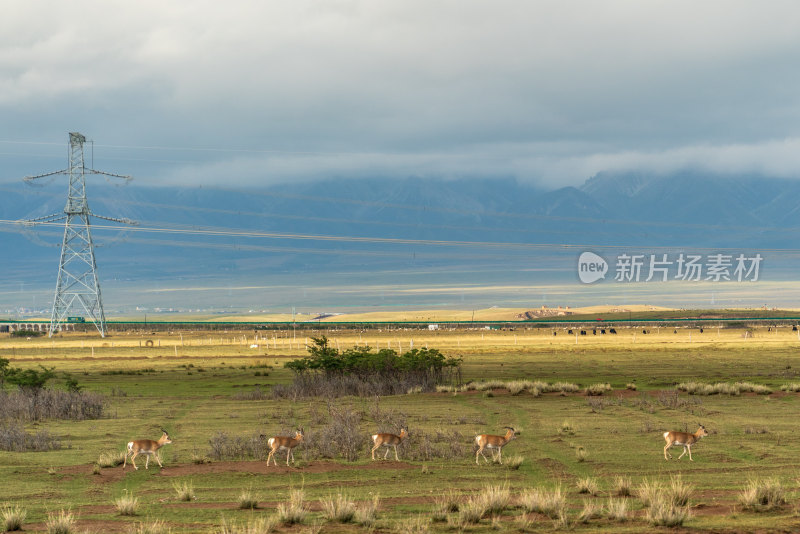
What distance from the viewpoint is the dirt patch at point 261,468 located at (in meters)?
23.2

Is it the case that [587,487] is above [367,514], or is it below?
below

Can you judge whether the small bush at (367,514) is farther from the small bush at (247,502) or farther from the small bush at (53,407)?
the small bush at (53,407)

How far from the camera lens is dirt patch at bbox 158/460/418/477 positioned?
23219 mm

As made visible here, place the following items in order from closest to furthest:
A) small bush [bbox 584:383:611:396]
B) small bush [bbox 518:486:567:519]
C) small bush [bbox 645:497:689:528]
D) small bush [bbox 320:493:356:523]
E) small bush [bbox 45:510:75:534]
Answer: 1. small bush [bbox 45:510:75:534]
2. small bush [bbox 645:497:689:528]
3. small bush [bbox 320:493:356:523]
4. small bush [bbox 518:486:567:519]
5. small bush [bbox 584:383:611:396]

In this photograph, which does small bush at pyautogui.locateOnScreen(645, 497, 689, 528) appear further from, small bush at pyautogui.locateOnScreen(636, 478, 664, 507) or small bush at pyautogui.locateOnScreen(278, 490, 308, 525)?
small bush at pyautogui.locateOnScreen(278, 490, 308, 525)

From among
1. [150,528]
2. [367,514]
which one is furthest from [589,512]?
[150,528]

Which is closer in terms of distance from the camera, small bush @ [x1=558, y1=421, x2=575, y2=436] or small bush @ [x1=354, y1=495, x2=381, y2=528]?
small bush @ [x1=354, y1=495, x2=381, y2=528]

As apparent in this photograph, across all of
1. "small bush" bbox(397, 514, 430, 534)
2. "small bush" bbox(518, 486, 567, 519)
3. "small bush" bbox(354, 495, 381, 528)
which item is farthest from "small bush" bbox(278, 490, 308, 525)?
"small bush" bbox(518, 486, 567, 519)

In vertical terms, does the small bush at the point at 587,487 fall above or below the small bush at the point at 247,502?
below

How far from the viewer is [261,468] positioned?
77.7 ft

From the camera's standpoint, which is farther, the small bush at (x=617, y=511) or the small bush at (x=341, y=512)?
the small bush at (x=341, y=512)

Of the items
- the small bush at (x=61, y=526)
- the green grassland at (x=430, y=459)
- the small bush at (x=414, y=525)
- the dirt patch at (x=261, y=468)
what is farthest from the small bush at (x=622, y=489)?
the small bush at (x=61, y=526)

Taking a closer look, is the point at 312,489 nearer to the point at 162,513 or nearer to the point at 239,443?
the point at 162,513

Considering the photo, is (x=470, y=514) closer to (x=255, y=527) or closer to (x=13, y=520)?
(x=255, y=527)
